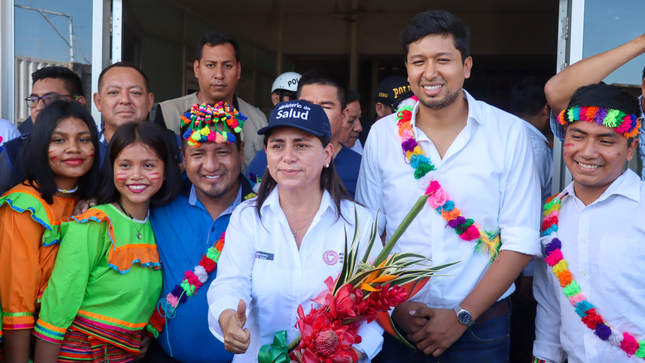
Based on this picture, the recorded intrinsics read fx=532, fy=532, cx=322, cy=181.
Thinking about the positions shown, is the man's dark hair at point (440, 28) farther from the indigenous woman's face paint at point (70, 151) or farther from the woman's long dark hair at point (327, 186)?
the indigenous woman's face paint at point (70, 151)

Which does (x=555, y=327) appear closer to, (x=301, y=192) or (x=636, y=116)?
(x=636, y=116)

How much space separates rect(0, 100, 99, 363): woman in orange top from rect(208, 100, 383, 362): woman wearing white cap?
958mm

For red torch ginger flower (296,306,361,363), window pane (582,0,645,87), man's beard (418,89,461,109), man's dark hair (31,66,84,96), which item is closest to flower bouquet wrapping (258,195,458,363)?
red torch ginger flower (296,306,361,363)

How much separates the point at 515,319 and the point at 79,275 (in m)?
2.66

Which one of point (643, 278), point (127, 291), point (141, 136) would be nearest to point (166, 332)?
point (127, 291)

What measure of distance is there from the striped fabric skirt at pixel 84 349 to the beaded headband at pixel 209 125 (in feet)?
3.44

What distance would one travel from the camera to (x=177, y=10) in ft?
26.4

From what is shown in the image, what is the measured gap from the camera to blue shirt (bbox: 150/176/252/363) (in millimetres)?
2557

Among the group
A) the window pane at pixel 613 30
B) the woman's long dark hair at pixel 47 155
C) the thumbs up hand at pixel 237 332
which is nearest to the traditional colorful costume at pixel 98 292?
the woman's long dark hair at pixel 47 155

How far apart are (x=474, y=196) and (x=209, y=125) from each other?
1389 mm

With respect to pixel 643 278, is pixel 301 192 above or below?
above

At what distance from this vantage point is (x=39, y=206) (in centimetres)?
255

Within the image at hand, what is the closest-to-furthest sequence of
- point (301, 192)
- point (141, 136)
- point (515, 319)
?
point (301, 192), point (141, 136), point (515, 319)

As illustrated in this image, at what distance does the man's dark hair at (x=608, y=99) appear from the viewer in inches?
95.7
